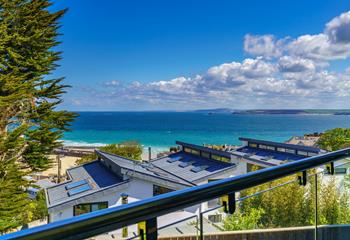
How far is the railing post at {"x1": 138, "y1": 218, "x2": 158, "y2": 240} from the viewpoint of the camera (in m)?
0.87

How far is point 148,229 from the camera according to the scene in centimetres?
89

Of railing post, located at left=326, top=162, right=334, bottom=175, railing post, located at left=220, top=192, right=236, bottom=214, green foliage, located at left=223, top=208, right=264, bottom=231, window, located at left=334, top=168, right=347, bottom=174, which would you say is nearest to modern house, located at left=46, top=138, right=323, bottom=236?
green foliage, located at left=223, top=208, right=264, bottom=231

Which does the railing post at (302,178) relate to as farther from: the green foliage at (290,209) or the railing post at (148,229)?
the railing post at (148,229)

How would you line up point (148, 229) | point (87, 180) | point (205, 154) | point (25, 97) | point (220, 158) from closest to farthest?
1. point (148, 229)
2. point (25, 97)
3. point (87, 180)
4. point (220, 158)
5. point (205, 154)

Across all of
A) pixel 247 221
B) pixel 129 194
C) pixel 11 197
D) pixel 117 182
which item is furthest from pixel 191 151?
pixel 247 221

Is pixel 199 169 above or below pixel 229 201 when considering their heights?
below

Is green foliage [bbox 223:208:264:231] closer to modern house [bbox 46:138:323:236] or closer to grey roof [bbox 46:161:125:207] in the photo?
modern house [bbox 46:138:323:236]

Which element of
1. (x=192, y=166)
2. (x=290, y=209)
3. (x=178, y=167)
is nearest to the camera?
(x=290, y=209)

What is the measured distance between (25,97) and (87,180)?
4209 millimetres

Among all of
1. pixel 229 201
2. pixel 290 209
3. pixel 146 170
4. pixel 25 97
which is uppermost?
pixel 25 97

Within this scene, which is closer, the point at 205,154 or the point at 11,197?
the point at 11,197

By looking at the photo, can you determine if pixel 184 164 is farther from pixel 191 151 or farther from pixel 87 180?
pixel 87 180

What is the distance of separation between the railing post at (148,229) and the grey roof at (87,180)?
10.2 meters

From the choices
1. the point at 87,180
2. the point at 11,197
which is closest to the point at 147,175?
the point at 87,180
